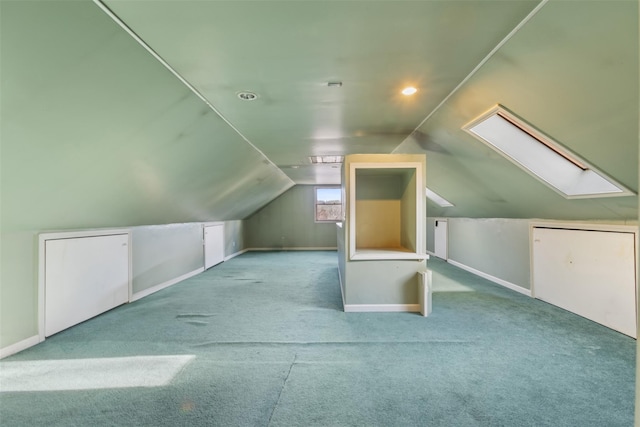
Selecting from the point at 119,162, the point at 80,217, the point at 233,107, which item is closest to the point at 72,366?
the point at 80,217

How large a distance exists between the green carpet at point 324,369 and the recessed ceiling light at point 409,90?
2.33m

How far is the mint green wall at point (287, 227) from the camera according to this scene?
30.0 ft

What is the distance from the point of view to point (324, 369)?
199 cm

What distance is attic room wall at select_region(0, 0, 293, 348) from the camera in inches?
54.5

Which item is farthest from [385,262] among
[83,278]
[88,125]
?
[83,278]

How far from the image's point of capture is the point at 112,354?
7.39 ft

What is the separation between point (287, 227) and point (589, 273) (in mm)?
7536

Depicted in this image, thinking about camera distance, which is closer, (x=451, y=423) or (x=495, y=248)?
(x=451, y=423)

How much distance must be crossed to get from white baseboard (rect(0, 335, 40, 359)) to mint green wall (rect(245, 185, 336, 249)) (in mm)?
6709

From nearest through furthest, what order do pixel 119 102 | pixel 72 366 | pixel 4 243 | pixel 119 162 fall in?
pixel 119 102 < pixel 72 366 < pixel 4 243 < pixel 119 162

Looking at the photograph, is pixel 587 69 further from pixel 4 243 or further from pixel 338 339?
pixel 4 243

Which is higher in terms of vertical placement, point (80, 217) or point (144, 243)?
point (80, 217)

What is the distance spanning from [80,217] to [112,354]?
149 centimetres

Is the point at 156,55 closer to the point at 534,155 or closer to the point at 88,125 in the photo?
the point at 88,125
